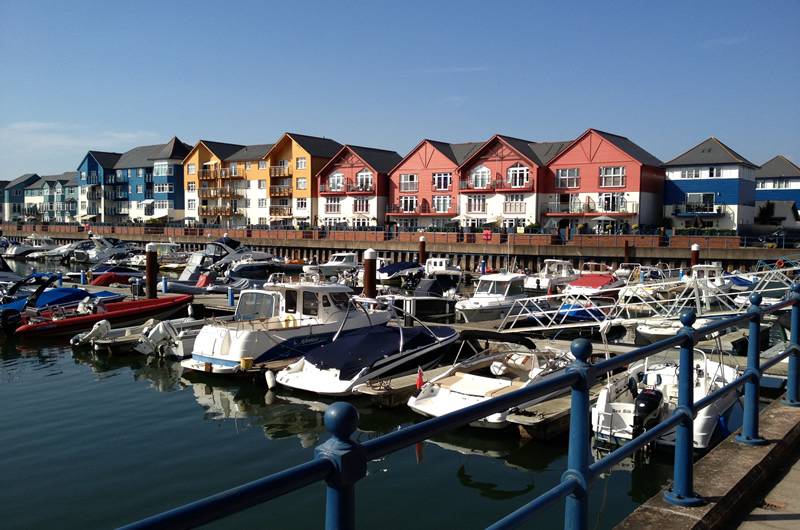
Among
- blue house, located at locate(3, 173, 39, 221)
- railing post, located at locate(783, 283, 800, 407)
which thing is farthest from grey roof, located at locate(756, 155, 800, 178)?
blue house, located at locate(3, 173, 39, 221)

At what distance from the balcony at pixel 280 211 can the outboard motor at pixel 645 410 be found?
251ft

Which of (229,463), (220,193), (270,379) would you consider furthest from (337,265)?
(220,193)

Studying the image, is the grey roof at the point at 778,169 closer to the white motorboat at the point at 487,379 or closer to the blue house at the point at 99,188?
the white motorboat at the point at 487,379

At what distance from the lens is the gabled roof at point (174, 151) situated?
102250 millimetres

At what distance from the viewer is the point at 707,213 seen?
2517 inches

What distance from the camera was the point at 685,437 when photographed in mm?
4770

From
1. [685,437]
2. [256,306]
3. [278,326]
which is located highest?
[685,437]

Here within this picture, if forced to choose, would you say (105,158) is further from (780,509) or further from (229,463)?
(780,509)

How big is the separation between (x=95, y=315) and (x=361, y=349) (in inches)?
575

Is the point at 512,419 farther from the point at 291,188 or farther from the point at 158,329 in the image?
the point at 291,188

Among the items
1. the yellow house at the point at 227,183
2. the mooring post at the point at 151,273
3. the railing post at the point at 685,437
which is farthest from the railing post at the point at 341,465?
the yellow house at the point at 227,183

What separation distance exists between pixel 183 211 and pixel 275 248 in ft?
127

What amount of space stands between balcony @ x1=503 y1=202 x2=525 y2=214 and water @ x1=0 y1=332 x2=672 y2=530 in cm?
5336

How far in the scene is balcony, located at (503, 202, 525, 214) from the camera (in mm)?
69812
